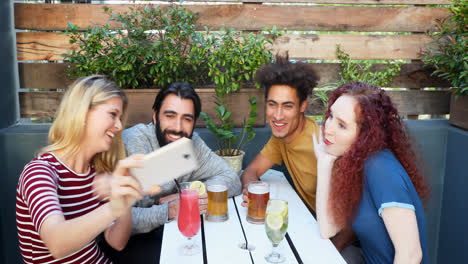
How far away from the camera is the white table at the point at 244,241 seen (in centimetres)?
150

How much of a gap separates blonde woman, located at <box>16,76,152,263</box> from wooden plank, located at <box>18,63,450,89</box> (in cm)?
152

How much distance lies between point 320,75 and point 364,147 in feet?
5.79

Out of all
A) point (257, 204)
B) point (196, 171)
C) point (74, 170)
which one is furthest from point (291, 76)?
point (74, 170)

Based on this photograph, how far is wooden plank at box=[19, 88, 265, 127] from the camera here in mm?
2836

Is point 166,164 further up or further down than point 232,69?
further down

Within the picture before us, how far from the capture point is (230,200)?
2193mm

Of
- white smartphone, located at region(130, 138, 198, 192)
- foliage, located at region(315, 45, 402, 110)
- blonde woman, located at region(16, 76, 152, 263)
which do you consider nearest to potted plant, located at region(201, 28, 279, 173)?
foliage, located at region(315, 45, 402, 110)

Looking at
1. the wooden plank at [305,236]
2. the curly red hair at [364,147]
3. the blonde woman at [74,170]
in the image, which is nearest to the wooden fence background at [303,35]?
the wooden plank at [305,236]

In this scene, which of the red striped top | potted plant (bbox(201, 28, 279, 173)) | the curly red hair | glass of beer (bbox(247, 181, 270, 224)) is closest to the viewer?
the red striped top

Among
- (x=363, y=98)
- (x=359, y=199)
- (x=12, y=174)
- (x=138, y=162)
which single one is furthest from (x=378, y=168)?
(x=12, y=174)

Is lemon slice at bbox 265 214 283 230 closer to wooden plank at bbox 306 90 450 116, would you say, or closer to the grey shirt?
the grey shirt

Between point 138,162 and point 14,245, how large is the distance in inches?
88.4

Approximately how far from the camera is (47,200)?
1.37 meters

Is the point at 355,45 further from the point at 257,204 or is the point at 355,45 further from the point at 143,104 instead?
the point at 257,204
